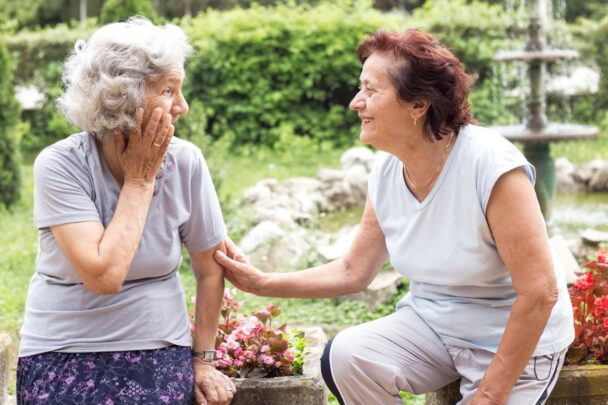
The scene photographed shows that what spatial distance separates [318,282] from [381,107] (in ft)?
2.21

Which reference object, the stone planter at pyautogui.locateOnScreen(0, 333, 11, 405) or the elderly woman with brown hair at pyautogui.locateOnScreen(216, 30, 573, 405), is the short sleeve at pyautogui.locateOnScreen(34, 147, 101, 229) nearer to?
the stone planter at pyautogui.locateOnScreen(0, 333, 11, 405)

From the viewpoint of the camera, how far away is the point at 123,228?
7.70ft

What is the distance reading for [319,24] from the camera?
11672 millimetres

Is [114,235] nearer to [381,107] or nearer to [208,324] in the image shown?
[208,324]

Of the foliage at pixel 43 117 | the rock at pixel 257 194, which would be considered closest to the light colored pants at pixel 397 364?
the rock at pixel 257 194

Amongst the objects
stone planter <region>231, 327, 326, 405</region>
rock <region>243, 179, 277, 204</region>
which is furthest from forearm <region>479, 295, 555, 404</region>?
rock <region>243, 179, 277, 204</region>

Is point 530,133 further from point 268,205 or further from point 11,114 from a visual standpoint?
point 11,114

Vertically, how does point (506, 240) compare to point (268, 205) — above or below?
above

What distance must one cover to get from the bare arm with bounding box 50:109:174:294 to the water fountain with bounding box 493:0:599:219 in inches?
201

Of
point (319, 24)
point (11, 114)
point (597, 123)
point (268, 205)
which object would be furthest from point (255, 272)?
point (597, 123)

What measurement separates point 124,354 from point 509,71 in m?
10.5

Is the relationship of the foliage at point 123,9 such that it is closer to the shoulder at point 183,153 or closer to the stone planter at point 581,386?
the shoulder at point 183,153

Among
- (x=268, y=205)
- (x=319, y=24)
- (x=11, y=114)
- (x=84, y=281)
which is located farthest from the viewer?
(x=319, y=24)

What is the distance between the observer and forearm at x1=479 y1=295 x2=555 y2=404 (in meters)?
2.36
